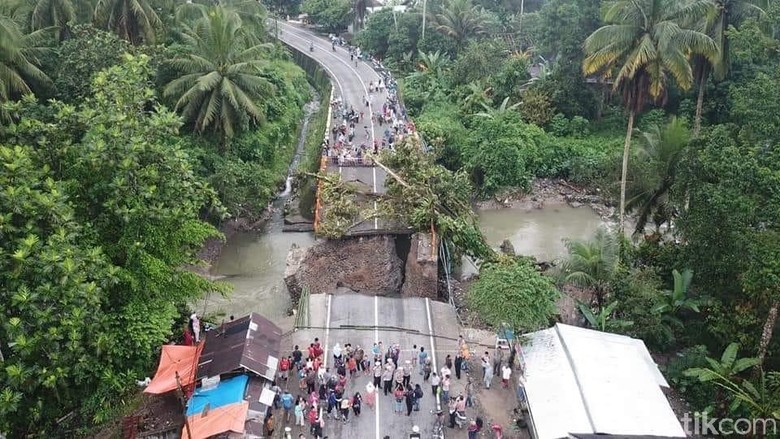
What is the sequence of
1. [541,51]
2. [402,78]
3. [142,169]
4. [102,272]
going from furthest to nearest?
[402,78], [541,51], [142,169], [102,272]

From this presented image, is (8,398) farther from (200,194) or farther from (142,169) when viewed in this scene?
(200,194)

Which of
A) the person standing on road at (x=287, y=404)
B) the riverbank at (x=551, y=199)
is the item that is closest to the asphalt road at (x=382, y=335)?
the person standing on road at (x=287, y=404)

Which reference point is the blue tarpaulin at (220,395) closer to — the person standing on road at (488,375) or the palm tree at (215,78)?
the person standing on road at (488,375)

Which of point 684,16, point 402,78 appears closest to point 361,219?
point 684,16

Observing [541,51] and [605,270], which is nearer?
[605,270]

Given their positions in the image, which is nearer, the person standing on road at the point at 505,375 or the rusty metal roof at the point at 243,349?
the rusty metal roof at the point at 243,349

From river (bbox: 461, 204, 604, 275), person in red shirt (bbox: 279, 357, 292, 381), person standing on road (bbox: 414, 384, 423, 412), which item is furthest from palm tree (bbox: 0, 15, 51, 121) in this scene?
river (bbox: 461, 204, 604, 275)
